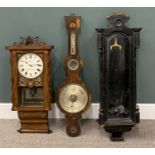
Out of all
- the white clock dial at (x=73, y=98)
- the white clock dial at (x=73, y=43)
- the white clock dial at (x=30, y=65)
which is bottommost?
the white clock dial at (x=73, y=98)

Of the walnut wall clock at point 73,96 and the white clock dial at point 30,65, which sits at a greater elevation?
the white clock dial at point 30,65

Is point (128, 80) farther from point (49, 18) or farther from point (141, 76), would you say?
point (49, 18)

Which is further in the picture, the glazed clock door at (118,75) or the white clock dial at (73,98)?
the white clock dial at (73,98)

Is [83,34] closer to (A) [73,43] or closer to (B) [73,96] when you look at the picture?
(A) [73,43]

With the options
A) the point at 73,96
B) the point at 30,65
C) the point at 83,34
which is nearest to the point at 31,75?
the point at 30,65

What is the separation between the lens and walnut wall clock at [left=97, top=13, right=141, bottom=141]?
2.09m

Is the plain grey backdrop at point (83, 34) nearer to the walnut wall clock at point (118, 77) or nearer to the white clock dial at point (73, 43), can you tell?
the white clock dial at point (73, 43)

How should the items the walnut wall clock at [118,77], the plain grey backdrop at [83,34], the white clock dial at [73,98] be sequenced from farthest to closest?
1. the plain grey backdrop at [83,34]
2. the white clock dial at [73,98]
3. the walnut wall clock at [118,77]

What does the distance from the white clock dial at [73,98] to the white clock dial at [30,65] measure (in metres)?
0.22

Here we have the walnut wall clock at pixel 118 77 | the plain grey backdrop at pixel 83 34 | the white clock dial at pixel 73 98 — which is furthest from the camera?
the plain grey backdrop at pixel 83 34

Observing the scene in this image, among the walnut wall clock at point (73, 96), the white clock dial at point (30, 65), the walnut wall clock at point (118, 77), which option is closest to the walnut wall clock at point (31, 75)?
the white clock dial at point (30, 65)

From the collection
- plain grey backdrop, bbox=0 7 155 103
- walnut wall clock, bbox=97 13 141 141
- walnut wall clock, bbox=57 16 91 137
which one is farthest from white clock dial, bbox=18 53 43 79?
walnut wall clock, bbox=97 13 141 141

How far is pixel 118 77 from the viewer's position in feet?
6.93

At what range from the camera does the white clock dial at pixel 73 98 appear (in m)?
2.19
